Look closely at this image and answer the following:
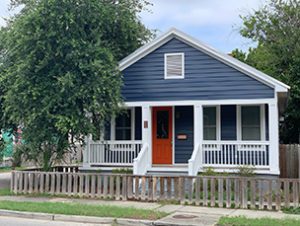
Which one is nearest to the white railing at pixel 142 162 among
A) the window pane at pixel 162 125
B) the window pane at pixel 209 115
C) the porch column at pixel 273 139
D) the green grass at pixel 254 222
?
the window pane at pixel 162 125

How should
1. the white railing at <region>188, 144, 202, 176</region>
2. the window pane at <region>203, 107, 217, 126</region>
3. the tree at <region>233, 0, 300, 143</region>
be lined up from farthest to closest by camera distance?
the tree at <region>233, 0, 300, 143</region> < the window pane at <region>203, 107, 217, 126</region> < the white railing at <region>188, 144, 202, 176</region>

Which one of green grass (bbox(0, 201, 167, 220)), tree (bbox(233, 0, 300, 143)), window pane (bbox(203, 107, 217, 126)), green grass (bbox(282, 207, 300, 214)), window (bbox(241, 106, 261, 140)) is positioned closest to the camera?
green grass (bbox(0, 201, 167, 220))

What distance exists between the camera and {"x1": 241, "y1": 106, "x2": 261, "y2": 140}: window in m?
16.4

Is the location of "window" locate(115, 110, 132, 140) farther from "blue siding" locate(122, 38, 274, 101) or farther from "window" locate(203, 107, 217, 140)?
"window" locate(203, 107, 217, 140)

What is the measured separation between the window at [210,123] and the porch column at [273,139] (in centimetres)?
256

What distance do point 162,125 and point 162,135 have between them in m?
0.42

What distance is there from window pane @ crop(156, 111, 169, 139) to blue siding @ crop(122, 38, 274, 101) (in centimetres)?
139

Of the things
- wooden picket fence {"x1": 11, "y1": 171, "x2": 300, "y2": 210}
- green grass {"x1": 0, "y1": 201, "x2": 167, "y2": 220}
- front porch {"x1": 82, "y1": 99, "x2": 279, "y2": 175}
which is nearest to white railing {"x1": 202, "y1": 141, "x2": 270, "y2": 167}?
Answer: front porch {"x1": 82, "y1": 99, "x2": 279, "y2": 175}

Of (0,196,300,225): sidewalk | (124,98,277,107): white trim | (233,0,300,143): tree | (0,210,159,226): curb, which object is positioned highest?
(233,0,300,143): tree

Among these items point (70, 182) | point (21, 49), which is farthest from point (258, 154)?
point (21, 49)

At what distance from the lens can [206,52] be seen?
52.4 feet

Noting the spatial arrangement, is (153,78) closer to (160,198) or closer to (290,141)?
(160,198)

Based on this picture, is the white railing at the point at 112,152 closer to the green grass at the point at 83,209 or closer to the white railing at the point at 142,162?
the white railing at the point at 142,162

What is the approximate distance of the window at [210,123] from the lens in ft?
55.6
